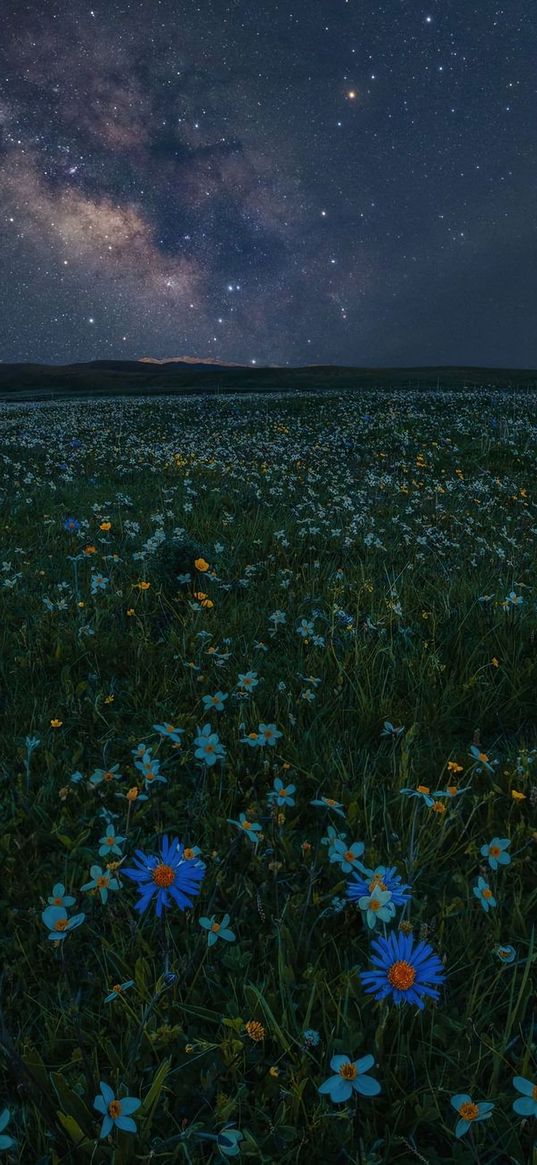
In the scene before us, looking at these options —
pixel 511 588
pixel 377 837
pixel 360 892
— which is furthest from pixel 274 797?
pixel 511 588

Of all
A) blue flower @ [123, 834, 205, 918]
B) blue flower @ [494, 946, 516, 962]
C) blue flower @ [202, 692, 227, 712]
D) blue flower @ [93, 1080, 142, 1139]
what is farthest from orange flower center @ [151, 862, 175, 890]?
blue flower @ [202, 692, 227, 712]

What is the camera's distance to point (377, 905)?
169 centimetres

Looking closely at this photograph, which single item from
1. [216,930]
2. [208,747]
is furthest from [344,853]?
[208,747]

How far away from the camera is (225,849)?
2457mm

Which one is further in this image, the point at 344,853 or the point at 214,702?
the point at 214,702

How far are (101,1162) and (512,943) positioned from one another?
143 centimetres

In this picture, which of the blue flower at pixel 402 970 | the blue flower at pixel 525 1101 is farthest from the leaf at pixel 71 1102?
the blue flower at pixel 525 1101

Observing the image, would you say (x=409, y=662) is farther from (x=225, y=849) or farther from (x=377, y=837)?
(x=225, y=849)

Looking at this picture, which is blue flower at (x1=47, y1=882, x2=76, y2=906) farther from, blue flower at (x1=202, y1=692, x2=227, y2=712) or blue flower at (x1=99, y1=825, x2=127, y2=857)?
blue flower at (x1=202, y1=692, x2=227, y2=712)

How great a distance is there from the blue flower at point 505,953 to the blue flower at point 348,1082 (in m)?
0.72

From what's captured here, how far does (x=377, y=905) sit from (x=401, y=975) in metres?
0.33

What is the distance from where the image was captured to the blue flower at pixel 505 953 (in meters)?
1.84

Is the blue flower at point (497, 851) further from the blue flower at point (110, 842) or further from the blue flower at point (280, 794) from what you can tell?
the blue flower at point (110, 842)

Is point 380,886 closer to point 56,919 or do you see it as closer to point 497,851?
point 497,851
